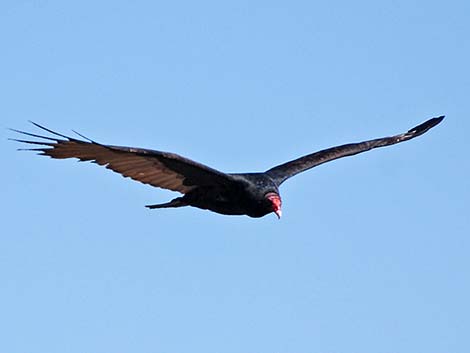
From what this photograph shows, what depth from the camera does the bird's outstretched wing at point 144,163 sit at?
19.1 m

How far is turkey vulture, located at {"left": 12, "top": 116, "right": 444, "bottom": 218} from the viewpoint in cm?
1914

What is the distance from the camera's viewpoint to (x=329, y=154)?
23.6 m

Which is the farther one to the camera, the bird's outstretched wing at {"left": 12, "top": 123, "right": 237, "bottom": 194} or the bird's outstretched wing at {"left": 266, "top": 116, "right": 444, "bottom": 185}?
the bird's outstretched wing at {"left": 266, "top": 116, "right": 444, "bottom": 185}

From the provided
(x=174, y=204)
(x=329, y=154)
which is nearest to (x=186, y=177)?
(x=174, y=204)

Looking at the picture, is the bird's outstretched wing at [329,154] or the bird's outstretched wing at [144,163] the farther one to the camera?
the bird's outstretched wing at [329,154]

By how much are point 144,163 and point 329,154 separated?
178 inches

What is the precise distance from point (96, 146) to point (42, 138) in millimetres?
680

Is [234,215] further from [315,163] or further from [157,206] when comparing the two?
[315,163]

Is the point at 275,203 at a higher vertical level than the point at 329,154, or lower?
lower

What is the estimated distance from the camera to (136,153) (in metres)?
19.1

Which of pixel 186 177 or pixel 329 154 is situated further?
pixel 329 154

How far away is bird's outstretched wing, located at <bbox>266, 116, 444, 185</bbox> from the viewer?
22.3m

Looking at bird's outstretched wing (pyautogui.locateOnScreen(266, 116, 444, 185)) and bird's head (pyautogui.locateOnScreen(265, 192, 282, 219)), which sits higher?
bird's outstretched wing (pyautogui.locateOnScreen(266, 116, 444, 185))

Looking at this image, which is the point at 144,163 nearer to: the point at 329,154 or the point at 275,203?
the point at 275,203
